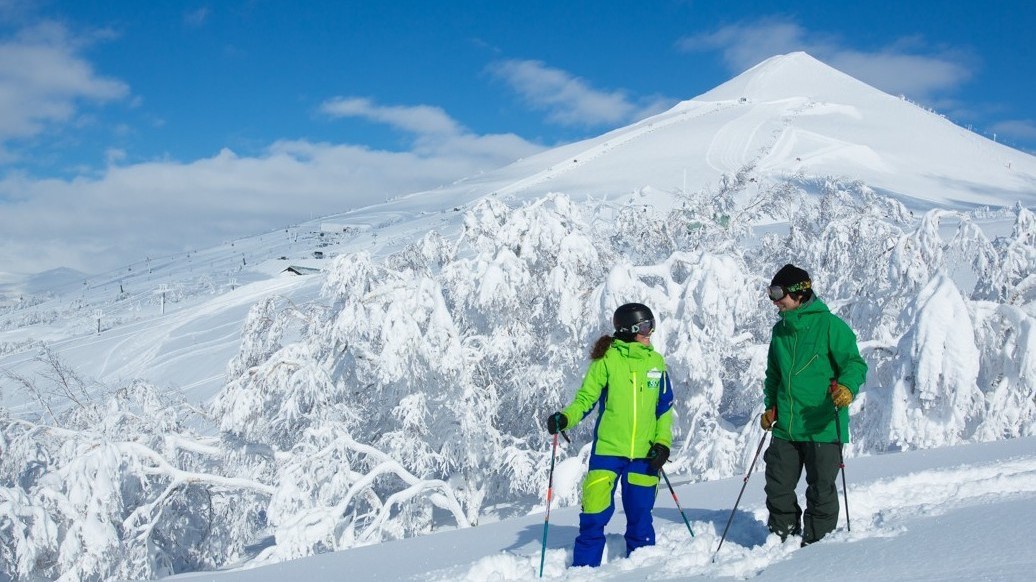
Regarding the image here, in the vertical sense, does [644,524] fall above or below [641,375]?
below

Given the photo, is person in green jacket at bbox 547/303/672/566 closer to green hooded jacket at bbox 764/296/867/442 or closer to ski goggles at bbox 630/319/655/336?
ski goggles at bbox 630/319/655/336

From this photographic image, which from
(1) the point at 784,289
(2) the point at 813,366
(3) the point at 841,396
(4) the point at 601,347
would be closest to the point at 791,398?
(2) the point at 813,366

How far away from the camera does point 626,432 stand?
13.8 ft

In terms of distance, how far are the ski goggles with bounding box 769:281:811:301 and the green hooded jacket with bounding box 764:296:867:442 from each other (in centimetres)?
11

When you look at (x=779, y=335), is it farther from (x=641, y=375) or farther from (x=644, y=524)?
(x=644, y=524)

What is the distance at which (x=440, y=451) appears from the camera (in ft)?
46.3

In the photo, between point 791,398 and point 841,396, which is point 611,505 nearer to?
point 791,398

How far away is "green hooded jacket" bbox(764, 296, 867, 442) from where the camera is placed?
3932 mm

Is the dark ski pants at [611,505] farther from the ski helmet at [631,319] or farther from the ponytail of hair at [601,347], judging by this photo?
the ski helmet at [631,319]

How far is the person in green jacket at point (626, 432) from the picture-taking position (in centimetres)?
417

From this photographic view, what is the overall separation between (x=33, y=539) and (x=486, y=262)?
811 centimetres

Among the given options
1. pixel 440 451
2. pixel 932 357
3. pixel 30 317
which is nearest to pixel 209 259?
pixel 30 317

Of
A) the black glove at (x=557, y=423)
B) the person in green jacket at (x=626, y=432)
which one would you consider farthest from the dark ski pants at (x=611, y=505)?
the black glove at (x=557, y=423)

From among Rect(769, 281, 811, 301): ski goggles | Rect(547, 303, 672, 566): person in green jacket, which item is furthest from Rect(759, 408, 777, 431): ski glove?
Rect(769, 281, 811, 301): ski goggles
